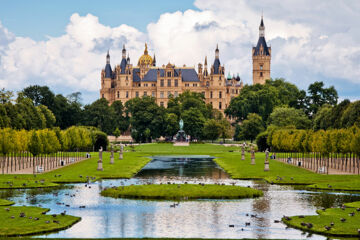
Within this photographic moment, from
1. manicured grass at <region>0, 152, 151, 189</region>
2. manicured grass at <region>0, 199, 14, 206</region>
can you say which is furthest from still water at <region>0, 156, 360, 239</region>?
manicured grass at <region>0, 152, 151, 189</region>

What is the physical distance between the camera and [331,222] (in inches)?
1062

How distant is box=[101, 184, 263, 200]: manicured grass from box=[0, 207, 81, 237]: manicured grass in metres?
7.28

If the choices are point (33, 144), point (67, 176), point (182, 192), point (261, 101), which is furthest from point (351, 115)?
point (261, 101)

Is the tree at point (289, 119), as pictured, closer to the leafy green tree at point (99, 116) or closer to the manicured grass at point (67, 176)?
the leafy green tree at point (99, 116)

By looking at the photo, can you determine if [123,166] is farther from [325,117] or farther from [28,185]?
[325,117]

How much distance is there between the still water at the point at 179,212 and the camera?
2541cm

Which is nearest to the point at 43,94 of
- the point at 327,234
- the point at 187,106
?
the point at 187,106

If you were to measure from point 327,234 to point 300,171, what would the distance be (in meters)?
28.0

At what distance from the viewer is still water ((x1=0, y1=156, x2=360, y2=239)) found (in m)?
25.4

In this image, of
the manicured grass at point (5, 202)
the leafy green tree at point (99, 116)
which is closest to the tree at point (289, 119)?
the leafy green tree at point (99, 116)

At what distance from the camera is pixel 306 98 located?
435ft

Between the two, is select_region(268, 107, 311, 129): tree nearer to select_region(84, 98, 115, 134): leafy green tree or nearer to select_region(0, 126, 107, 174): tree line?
select_region(84, 98, 115, 134): leafy green tree

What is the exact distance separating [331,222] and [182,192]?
11652mm

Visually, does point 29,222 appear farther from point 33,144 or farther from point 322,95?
point 322,95
